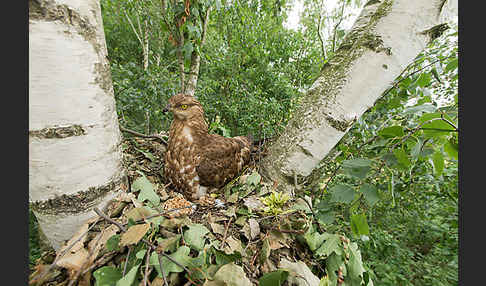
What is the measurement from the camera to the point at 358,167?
55 centimetres

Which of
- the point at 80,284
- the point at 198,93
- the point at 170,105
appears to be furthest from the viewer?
the point at 198,93

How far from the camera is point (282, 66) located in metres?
3.70

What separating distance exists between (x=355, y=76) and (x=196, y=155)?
0.83 metres

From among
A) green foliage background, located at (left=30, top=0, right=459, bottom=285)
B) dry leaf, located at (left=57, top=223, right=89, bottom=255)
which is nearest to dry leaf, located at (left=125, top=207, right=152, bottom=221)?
dry leaf, located at (left=57, top=223, right=89, bottom=255)

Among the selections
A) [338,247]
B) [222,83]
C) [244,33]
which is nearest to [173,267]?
[338,247]

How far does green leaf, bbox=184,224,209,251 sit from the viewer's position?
0.53 metres

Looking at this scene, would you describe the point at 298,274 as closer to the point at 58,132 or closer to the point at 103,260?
the point at 103,260

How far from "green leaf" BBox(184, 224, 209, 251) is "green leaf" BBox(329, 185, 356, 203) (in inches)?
16.6

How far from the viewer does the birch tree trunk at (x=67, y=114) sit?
0.45 metres

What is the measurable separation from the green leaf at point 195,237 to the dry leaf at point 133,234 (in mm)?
128

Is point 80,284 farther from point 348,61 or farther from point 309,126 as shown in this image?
point 348,61

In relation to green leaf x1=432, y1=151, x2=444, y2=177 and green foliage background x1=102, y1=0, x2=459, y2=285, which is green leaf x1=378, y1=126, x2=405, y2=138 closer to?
green foliage background x1=102, y1=0, x2=459, y2=285

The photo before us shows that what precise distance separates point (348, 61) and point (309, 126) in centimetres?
27

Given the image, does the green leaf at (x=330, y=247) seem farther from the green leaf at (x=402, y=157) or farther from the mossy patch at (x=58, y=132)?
the mossy patch at (x=58, y=132)
